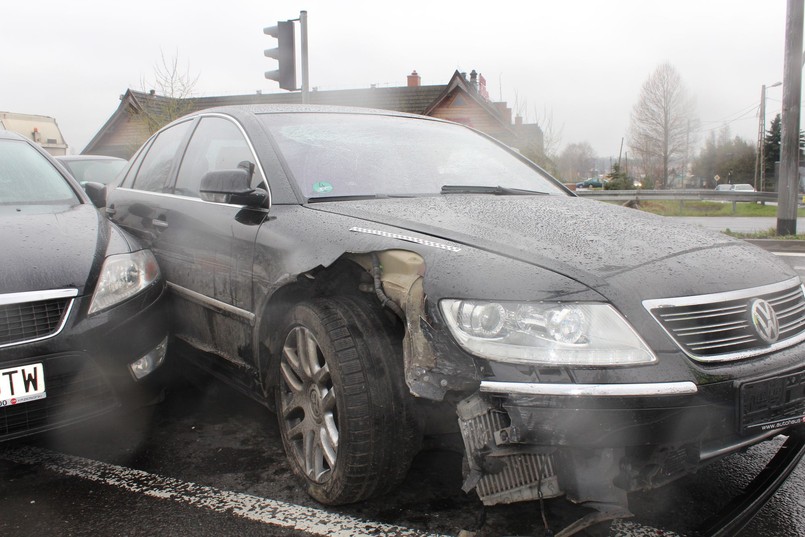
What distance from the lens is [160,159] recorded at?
4051 millimetres

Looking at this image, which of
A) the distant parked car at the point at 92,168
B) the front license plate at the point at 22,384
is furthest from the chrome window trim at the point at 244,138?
the distant parked car at the point at 92,168

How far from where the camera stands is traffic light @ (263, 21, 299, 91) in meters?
8.88

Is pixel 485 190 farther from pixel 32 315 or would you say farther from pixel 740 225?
pixel 740 225

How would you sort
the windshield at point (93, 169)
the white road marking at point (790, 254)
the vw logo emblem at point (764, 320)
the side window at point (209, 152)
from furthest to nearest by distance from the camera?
the windshield at point (93, 169) < the white road marking at point (790, 254) < the side window at point (209, 152) < the vw logo emblem at point (764, 320)

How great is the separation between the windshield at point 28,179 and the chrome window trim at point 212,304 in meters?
0.91

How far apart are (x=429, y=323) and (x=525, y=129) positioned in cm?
2031

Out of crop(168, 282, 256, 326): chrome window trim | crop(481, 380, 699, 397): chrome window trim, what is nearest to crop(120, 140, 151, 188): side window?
crop(168, 282, 256, 326): chrome window trim

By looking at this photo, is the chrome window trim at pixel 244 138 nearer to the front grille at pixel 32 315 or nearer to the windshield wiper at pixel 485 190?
the windshield wiper at pixel 485 190

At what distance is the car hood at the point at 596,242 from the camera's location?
1.89m

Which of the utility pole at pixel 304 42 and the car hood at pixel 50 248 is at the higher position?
the utility pole at pixel 304 42

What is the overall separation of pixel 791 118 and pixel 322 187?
10243 millimetres

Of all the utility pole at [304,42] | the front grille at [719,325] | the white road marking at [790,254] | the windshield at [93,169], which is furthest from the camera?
the windshield at [93,169]

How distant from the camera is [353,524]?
2.27m

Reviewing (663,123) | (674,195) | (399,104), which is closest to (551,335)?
(674,195)
